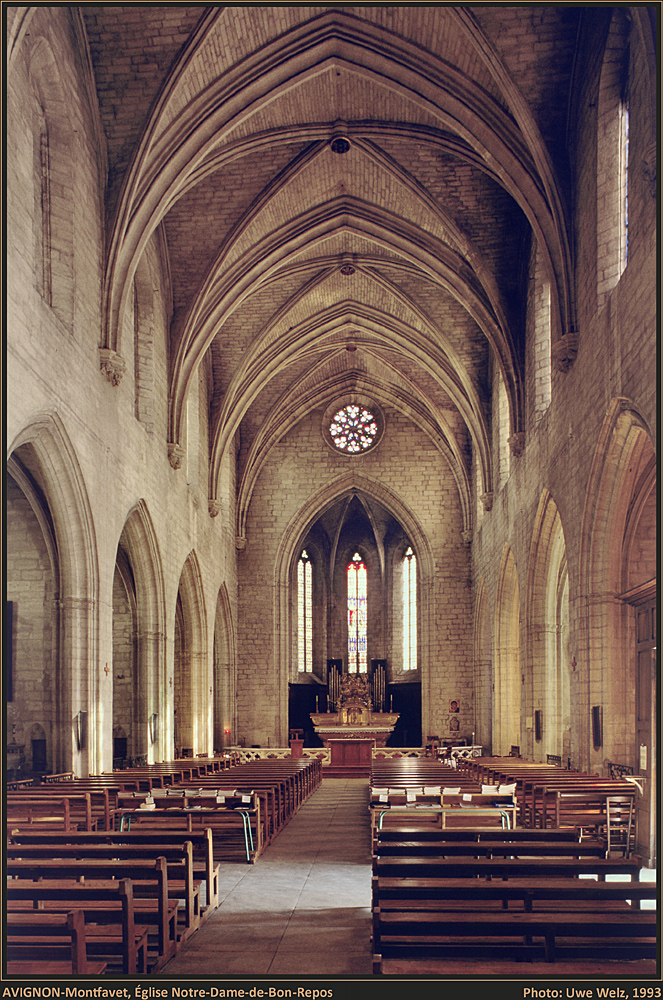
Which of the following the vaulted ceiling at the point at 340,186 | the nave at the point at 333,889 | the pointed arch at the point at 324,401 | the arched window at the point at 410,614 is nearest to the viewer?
the nave at the point at 333,889

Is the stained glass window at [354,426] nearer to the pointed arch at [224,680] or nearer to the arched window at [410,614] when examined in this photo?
the arched window at [410,614]

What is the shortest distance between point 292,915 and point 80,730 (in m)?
7.85

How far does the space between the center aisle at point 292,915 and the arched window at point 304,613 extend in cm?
2335

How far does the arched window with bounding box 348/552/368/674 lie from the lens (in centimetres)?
3716

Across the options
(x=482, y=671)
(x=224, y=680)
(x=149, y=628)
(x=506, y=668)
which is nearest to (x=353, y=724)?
(x=224, y=680)

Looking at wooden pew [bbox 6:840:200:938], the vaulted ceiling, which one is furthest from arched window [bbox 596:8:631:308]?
wooden pew [bbox 6:840:200:938]

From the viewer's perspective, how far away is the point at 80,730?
14.5 m

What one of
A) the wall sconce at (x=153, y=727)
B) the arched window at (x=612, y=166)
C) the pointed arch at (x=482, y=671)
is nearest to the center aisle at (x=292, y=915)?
the wall sconce at (x=153, y=727)

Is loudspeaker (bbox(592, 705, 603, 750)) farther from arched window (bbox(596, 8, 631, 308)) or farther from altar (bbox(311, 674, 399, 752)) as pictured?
altar (bbox(311, 674, 399, 752))

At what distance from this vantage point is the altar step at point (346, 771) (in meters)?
27.3

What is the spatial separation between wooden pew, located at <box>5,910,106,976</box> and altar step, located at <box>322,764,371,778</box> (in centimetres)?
2320

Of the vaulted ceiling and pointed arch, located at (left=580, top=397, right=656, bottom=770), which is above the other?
the vaulted ceiling

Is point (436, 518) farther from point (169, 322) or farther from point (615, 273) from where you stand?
point (615, 273)

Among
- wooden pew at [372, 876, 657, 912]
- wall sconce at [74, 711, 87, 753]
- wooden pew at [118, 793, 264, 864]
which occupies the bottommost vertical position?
wooden pew at [118, 793, 264, 864]
